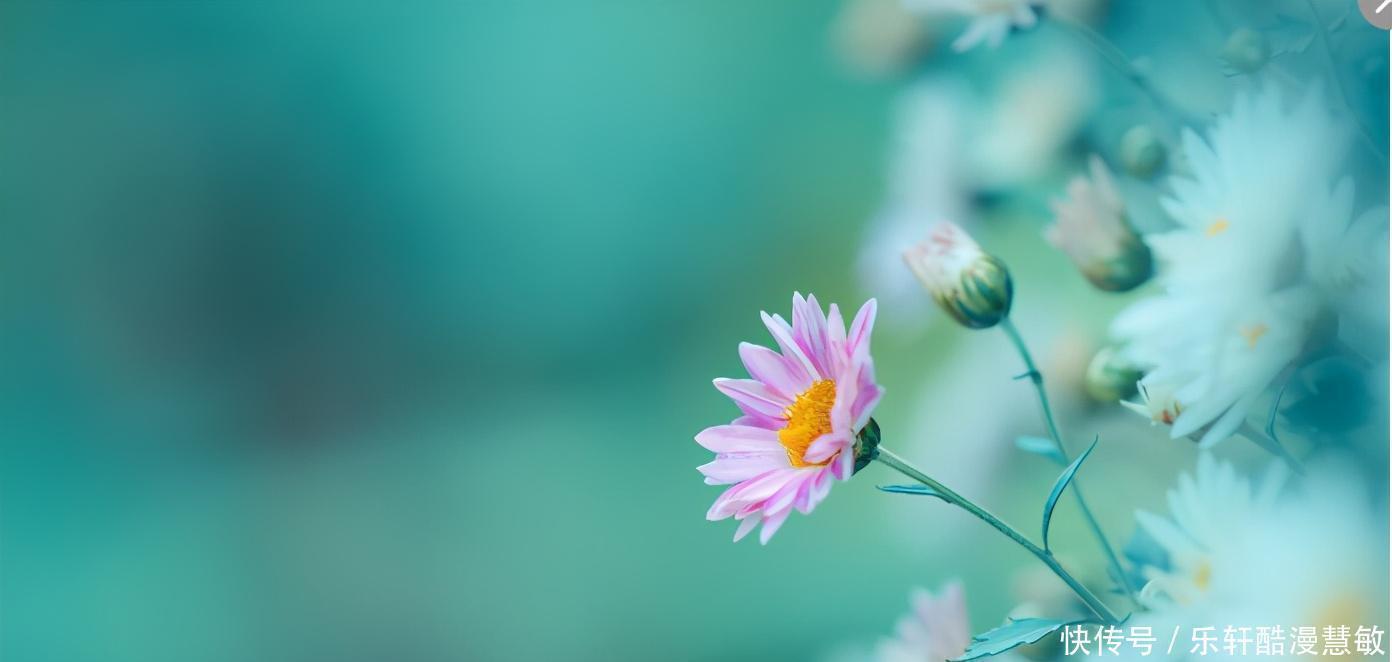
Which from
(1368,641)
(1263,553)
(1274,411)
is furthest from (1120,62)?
(1368,641)

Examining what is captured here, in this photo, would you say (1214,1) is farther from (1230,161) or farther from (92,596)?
(92,596)

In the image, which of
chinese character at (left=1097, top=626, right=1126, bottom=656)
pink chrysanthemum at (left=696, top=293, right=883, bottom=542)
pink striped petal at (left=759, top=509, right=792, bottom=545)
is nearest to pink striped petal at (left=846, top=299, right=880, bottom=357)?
pink chrysanthemum at (left=696, top=293, right=883, bottom=542)

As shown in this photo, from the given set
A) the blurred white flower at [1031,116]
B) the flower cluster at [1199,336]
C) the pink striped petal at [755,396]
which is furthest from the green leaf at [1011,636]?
the blurred white flower at [1031,116]

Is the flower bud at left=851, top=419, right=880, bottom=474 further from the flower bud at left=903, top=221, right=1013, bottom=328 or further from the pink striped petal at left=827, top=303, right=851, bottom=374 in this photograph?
the flower bud at left=903, top=221, right=1013, bottom=328

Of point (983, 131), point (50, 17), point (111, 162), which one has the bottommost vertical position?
point (983, 131)

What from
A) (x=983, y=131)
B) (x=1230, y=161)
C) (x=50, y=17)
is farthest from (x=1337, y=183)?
(x=50, y=17)

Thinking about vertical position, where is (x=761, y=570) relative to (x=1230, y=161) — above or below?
below

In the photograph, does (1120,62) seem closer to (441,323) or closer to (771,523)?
(771,523)

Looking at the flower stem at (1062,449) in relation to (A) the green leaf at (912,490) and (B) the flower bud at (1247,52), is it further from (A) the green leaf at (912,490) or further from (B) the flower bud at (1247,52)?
(B) the flower bud at (1247,52)
